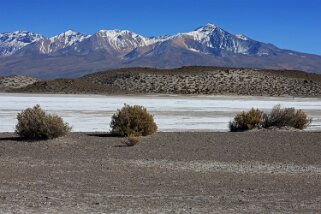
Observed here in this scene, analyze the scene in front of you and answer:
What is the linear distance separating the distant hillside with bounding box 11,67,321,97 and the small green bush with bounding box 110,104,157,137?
50077 millimetres

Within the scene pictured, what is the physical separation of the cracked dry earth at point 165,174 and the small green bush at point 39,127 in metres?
0.36

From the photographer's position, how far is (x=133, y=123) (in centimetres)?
2125

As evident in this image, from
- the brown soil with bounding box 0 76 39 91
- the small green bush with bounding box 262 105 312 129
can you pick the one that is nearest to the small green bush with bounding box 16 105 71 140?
the small green bush with bounding box 262 105 312 129

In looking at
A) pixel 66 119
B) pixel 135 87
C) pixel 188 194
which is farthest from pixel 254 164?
pixel 135 87

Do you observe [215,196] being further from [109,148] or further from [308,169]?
[109,148]

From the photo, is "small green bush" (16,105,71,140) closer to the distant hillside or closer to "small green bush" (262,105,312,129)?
"small green bush" (262,105,312,129)

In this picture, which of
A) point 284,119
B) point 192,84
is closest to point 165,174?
point 284,119

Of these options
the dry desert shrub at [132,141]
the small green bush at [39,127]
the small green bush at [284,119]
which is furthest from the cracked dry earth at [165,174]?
the small green bush at [284,119]

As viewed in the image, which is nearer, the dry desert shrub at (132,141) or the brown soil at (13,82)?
the dry desert shrub at (132,141)

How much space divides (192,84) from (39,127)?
6784 centimetres

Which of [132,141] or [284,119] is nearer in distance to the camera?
[132,141]

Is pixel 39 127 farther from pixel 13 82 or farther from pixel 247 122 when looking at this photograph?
pixel 13 82

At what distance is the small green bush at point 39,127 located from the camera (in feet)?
63.9

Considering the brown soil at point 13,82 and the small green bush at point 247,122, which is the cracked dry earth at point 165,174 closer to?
the small green bush at point 247,122
